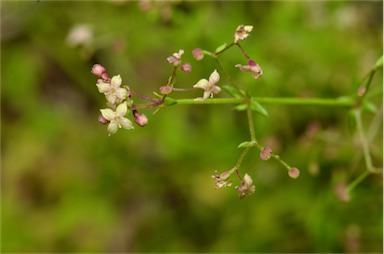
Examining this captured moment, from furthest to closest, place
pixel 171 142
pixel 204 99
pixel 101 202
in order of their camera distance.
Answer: pixel 101 202, pixel 171 142, pixel 204 99

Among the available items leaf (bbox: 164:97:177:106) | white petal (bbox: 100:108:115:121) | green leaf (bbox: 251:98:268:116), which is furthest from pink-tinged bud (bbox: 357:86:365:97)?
white petal (bbox: 100:108:115:121)

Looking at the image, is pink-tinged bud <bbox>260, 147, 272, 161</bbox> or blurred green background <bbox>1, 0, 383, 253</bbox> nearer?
pink-tinged bud <bbox>260, 147, 272, 161</bbox>

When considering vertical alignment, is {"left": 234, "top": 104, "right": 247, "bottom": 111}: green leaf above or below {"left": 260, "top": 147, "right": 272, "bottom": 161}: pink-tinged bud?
above

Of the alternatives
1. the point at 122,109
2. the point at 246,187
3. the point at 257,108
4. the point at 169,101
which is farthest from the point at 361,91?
the point at 122,109

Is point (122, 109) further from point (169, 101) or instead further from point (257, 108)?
point (257, 108)

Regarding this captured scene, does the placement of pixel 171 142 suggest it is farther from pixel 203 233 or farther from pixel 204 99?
pixel 204 99

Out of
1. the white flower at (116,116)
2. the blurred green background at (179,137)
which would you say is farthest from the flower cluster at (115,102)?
the blurred green background at (179,137)

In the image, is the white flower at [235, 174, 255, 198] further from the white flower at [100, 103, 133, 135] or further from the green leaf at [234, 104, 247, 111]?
the white flower at [100, 103, 133, 135]

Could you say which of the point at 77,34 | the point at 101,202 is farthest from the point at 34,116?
the point at 77,34
